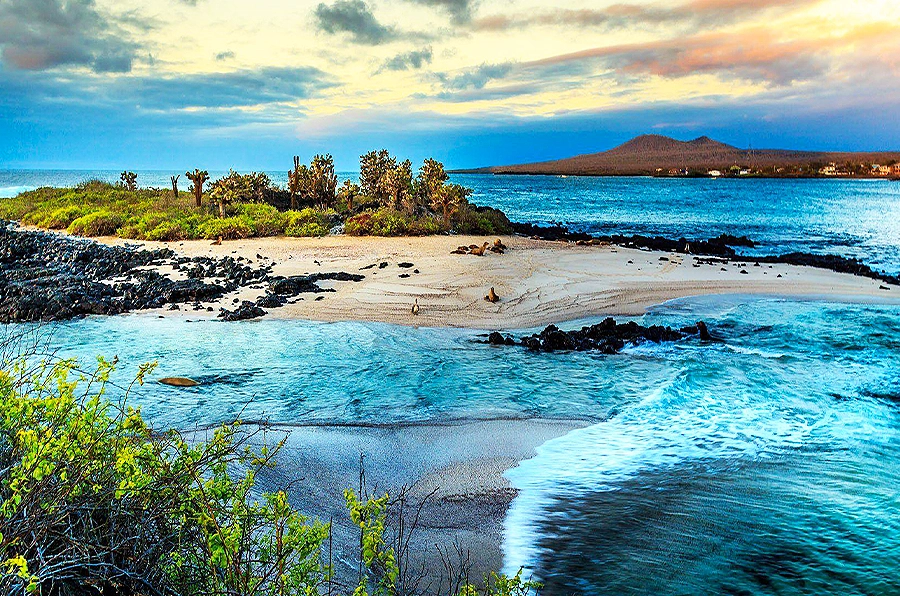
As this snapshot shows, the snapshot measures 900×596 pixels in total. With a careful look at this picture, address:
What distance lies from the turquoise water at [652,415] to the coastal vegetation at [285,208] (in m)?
15.7

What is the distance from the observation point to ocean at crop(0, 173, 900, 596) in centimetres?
584

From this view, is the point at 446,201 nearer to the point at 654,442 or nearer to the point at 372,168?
the point at 372,168

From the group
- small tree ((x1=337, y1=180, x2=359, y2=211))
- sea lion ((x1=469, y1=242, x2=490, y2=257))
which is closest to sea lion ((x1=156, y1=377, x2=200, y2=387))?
sea lion ((x1=469, y1=242, x2=490, y2=257))

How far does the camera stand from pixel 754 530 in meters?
6.27

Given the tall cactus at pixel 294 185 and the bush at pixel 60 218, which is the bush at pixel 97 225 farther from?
the tall cactus at pixel 294 185

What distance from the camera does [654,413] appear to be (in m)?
9.54

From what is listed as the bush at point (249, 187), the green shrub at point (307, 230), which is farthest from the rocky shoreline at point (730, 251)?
the bush at point (249, 187)

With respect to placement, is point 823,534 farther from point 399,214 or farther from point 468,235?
point 399,214

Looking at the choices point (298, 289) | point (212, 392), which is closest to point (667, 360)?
point (212, 392)

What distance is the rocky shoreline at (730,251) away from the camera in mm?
23609

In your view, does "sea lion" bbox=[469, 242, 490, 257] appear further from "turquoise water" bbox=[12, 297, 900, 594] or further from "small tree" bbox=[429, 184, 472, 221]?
"turquoise water" bbox=[12, 297, 900, 594]

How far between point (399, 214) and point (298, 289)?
15805 millimetres

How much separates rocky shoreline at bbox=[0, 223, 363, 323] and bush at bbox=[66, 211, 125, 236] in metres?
4.08

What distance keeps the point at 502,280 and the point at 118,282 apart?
11859mm
